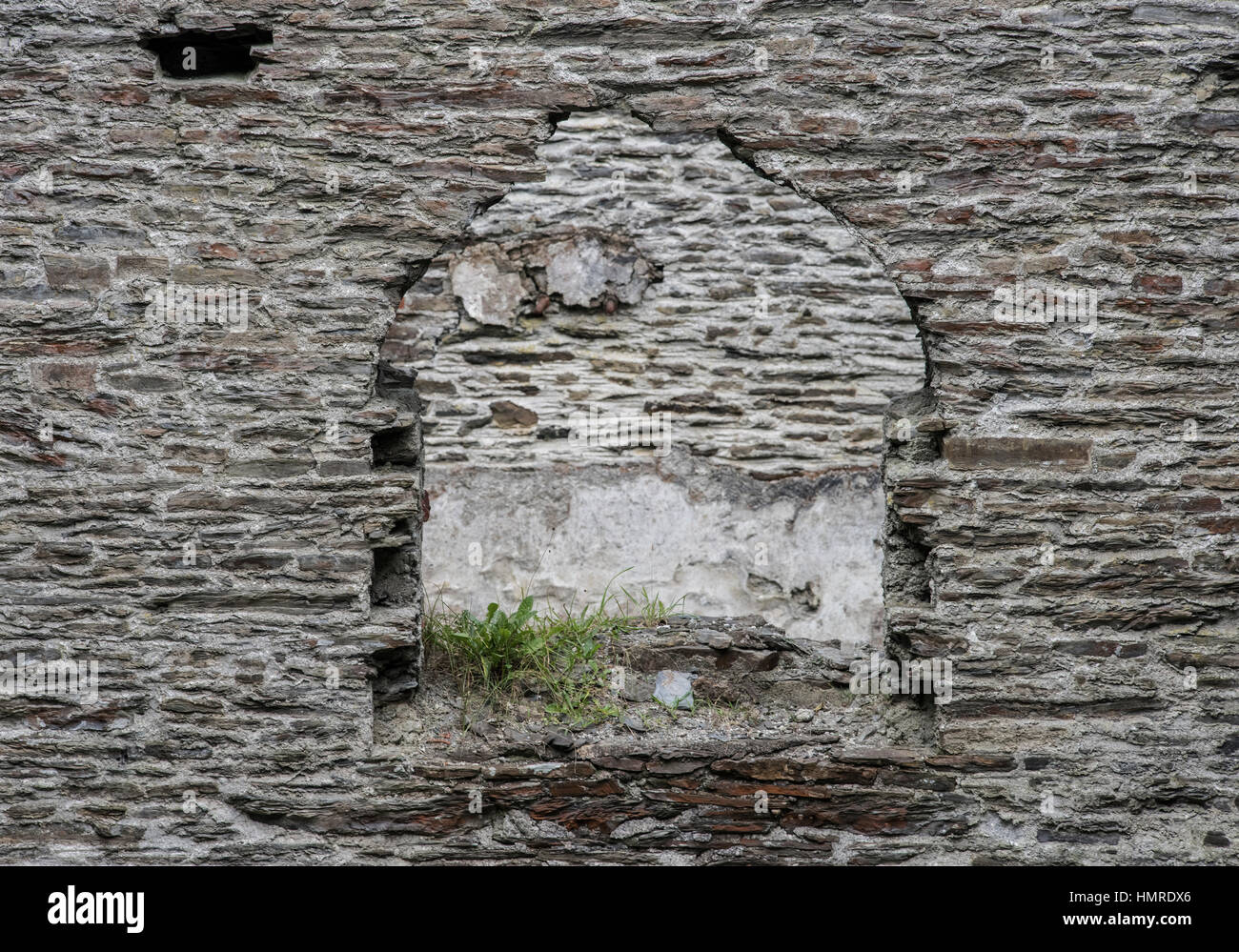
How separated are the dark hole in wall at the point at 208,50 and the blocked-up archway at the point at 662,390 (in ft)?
8.38

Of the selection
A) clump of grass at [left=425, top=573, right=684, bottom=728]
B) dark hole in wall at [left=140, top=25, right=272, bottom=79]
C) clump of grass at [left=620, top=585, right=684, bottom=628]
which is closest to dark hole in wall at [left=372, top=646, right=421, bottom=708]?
clump of grass at [left=425, top=573, right=684, bottom=728]

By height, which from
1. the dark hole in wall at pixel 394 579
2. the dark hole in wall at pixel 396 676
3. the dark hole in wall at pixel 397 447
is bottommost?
the dark hole in wall at pixel 396 676

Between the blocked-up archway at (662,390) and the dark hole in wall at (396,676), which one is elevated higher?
the blocked-up archway at (662,390)

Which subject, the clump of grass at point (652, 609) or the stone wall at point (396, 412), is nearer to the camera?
the stone wall at point (396, 412)

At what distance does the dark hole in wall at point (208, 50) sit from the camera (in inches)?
139

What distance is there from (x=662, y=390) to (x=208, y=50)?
3127 millimetres

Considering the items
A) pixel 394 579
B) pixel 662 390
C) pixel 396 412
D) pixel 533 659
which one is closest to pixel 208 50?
pixel 396 412

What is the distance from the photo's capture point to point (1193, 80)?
3.54 m

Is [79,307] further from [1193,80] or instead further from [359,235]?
[1193,80]

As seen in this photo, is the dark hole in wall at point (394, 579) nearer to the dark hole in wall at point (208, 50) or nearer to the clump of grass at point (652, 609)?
the clump of grass at point (652, 609)

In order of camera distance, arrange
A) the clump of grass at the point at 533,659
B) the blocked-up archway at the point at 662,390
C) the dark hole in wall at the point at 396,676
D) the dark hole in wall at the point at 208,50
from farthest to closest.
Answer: the blocked-up archway at the point at 662,390
the clump of grass at the point at 533,659
the dark hole in wall at the point at 396,676
the dark hole in wall at the point at 208,50

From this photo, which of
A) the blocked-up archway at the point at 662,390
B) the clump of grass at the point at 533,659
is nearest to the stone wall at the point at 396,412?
the clump of grass at the point at 533,659

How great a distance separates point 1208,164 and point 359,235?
107 inches

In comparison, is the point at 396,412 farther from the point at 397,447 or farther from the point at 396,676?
the point at 396,676
